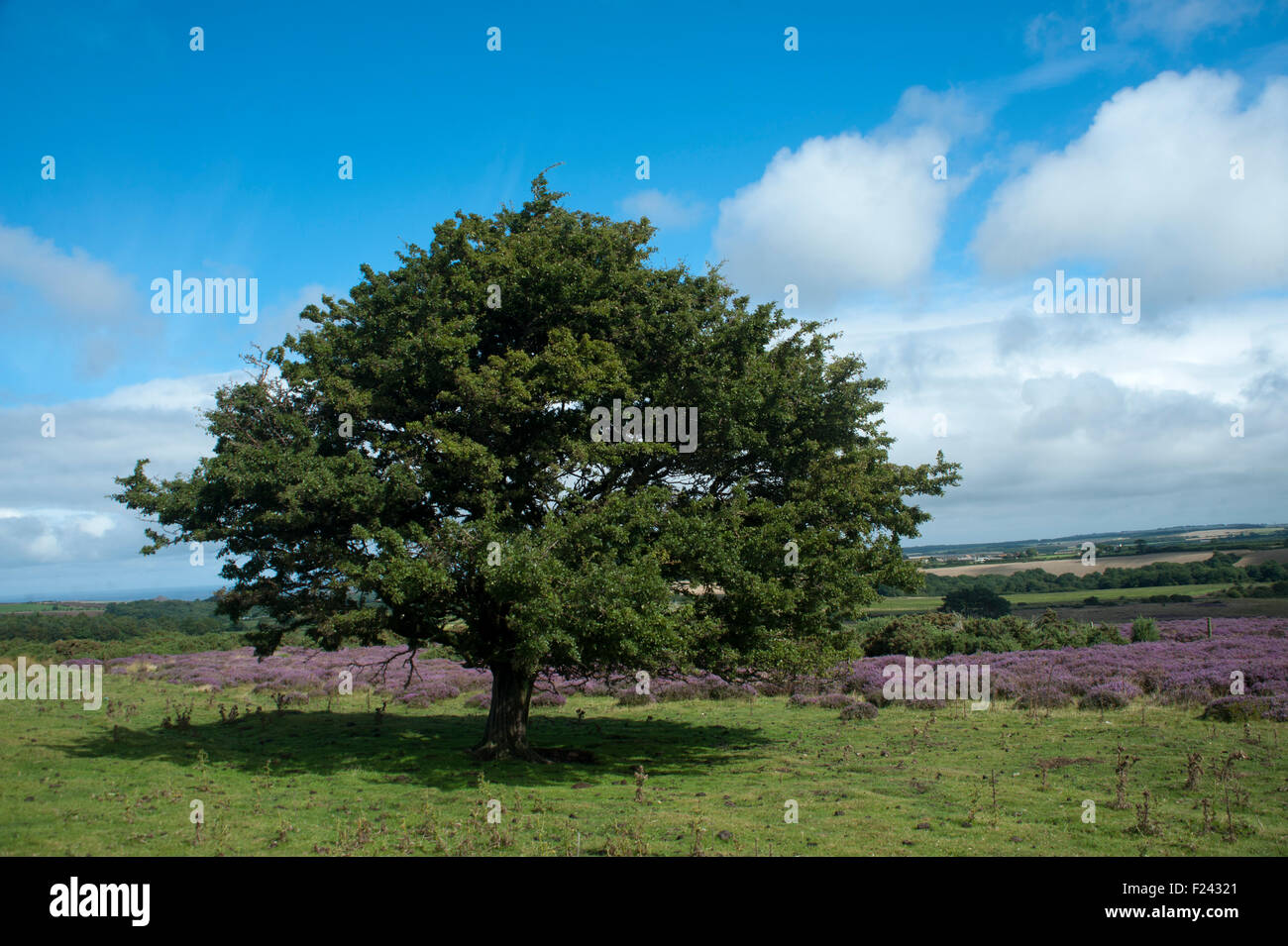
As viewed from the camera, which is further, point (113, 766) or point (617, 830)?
point (113, 766)

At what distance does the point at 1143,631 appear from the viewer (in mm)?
45031

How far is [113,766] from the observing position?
1709 cm

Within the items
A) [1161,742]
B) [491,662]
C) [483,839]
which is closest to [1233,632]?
[1161,742]

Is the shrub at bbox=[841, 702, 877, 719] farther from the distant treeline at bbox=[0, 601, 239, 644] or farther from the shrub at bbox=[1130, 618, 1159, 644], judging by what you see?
the distant treeline at bbox=[0, 601, 239, 644]

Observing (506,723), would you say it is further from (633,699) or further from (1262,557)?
(1262,557)

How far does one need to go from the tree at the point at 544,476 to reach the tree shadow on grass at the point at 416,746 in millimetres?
2122

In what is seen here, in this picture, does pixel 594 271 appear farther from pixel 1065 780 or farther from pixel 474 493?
pixel 1065 780

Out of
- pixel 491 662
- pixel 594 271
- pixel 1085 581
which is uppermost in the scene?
pixel 594 271

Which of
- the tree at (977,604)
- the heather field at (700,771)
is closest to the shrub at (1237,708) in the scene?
the heather field at (700,771)

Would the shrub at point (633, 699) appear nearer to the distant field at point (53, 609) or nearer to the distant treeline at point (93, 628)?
the distant treeline at point (93, 628)

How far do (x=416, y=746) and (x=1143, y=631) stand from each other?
142 ft

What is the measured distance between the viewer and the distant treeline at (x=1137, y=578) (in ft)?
309

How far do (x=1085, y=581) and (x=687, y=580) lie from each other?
4503 inches

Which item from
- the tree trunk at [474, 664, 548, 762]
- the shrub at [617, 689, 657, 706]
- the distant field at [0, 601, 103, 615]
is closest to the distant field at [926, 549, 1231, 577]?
the shrub at [617, 689, 657, 706]
